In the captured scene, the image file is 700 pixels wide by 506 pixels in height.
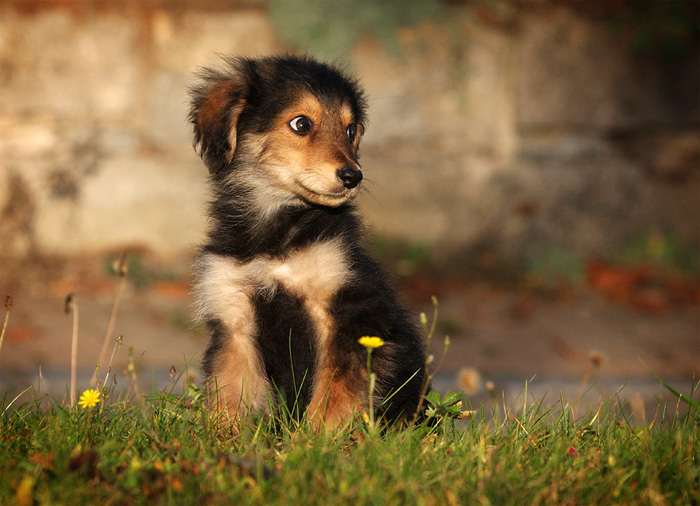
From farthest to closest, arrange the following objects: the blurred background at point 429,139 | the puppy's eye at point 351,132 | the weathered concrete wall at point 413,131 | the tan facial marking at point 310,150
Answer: the weathered concrete wall at point 413,131, the blurred background at point 429,139, the puppy's eye at point 351,132, the tan facial marking at point 310,150

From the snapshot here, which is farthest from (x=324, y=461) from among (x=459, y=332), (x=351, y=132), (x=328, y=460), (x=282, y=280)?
(x=459, y=332)

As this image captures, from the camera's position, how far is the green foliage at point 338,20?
8.89m

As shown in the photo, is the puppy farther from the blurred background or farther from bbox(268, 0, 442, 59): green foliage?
bbox(268, 0, 442, 59): green foliage

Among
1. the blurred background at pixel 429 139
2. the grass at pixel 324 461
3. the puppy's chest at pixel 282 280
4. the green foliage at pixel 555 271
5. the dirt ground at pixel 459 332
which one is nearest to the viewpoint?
the grass at pixel 324 461

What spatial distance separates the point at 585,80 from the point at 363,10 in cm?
278

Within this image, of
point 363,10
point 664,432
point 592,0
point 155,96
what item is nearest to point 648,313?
point 592,0

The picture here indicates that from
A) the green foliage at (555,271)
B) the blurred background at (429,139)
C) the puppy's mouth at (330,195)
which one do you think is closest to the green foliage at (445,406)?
the puppy's mouth at (330,195)

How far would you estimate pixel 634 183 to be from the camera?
31.4ft

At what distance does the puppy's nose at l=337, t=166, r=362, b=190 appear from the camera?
11.5 feet

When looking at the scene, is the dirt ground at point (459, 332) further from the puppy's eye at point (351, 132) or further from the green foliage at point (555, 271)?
the puppy's eye at point (351, 132)

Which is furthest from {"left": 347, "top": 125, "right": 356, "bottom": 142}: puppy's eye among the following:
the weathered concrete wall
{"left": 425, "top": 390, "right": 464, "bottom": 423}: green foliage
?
the weathered concrete wall

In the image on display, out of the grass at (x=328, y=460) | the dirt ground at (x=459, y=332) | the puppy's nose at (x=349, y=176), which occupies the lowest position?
the dirt ground at (x=459, y=332)

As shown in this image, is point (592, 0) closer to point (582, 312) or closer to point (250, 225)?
point (582, 312)

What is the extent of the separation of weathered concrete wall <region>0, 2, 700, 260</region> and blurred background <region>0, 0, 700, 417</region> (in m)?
0.02
